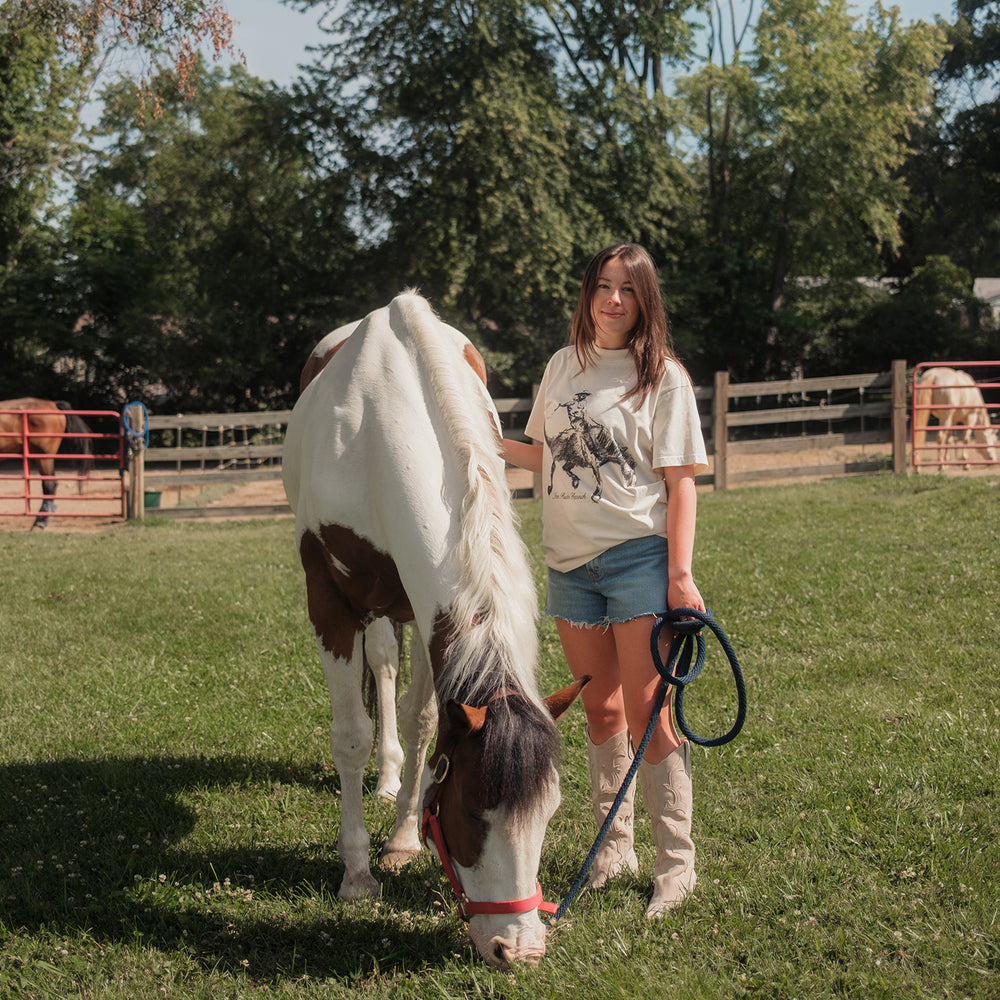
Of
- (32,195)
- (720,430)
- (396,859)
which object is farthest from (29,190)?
(396,859)

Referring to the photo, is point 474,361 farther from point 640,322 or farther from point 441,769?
point 441,769

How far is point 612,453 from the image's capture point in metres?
2.76

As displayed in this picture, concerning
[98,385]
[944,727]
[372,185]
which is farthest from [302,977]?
[98,385]

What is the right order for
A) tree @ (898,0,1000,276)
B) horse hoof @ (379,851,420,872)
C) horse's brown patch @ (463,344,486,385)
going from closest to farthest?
horse hoof @ (379,851,420,872) → horse's brown patch @ (463,344,486,385) → tree @ (898,0,1000,276)

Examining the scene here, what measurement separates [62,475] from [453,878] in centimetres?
1249

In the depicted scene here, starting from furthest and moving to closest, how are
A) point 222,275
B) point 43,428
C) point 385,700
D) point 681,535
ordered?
point 222,275, point 43,428, point 385,700, point 681,535

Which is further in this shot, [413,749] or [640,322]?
[413,749]

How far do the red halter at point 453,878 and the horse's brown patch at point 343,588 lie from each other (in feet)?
2.54

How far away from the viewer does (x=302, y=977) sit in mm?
2479

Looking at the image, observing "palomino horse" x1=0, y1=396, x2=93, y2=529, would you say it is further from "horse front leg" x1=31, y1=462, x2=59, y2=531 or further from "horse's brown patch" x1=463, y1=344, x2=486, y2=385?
"horse's brown patch" x1=463, y1=344, x2=486, y2=385

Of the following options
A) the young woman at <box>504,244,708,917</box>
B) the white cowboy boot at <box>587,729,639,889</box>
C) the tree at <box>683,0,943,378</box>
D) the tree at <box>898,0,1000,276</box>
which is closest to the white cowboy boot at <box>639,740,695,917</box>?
the young woman at <box>504,244,708,917</box>

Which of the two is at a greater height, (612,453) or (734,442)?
(734,442)

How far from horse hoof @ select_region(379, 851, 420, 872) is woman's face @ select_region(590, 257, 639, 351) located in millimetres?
1897

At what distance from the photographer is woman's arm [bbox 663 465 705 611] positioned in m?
2.67
